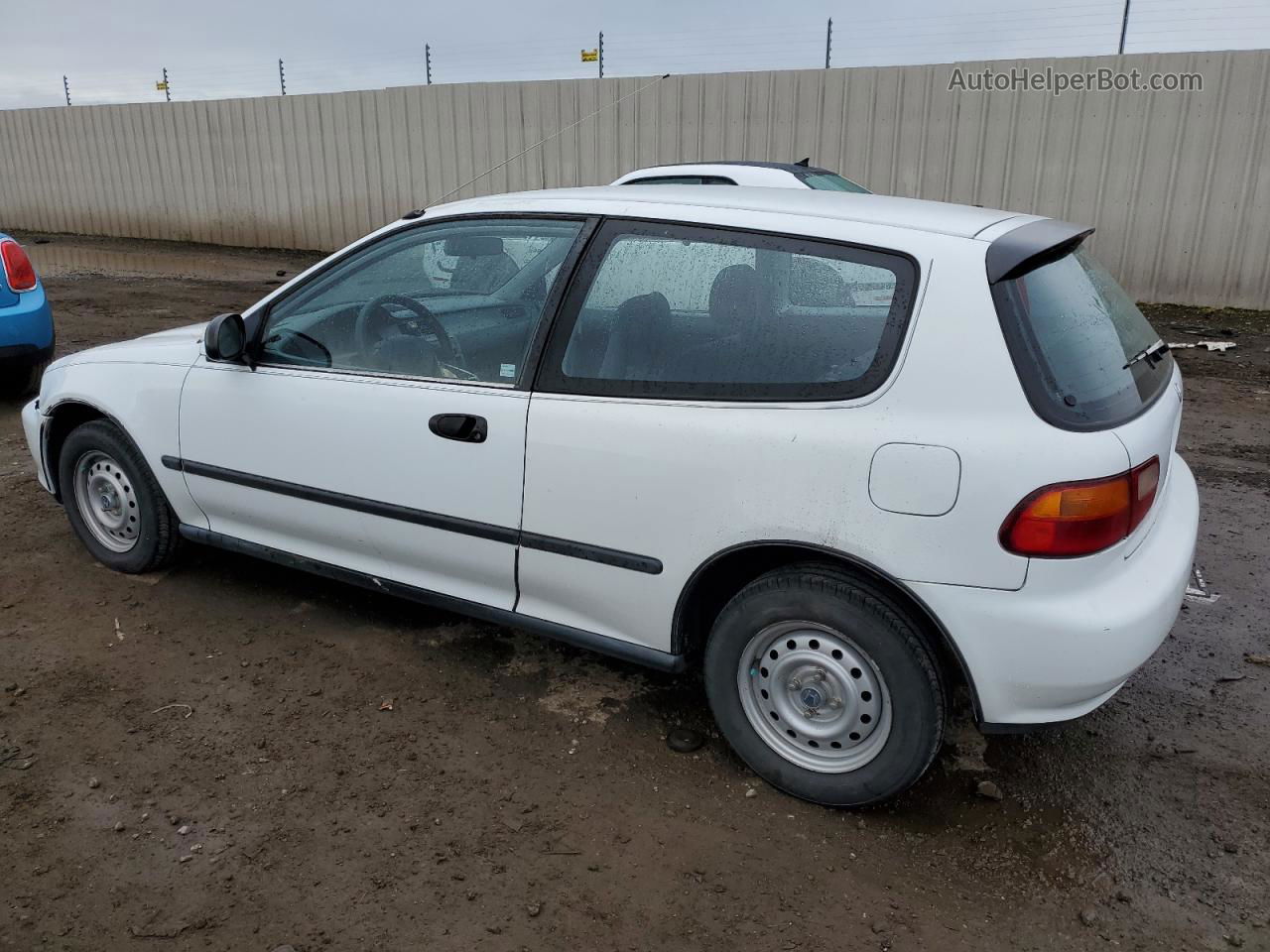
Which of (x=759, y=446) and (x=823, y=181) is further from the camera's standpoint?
(x=823, y=181)

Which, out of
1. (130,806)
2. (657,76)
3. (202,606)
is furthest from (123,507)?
(657,76)

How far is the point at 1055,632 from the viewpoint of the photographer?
2475 millimetres

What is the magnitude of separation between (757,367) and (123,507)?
2.85 metres

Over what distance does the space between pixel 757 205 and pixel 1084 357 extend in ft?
3.22

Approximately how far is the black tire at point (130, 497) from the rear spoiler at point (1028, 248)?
320 centimetres

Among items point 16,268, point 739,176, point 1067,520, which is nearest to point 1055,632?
point 1067,520

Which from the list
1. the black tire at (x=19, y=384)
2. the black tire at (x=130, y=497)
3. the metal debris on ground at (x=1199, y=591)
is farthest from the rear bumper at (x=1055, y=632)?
the black tire at (x=19, y=384)

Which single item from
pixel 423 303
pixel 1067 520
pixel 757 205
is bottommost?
pixel 1067 520

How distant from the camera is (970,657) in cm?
258

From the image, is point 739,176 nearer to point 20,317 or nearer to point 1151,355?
point 20,317

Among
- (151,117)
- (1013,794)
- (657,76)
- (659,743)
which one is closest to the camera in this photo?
(1013,794)

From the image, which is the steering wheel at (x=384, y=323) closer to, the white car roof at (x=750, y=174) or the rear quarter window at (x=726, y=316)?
the rear quarter window at (x=726, y=316)

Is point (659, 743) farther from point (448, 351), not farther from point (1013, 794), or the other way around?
point (448, 351)

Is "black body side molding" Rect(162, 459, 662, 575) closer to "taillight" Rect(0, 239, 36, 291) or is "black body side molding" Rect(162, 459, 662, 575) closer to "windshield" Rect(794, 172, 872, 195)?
"taillight" Rect(0, 239, 36, 291)
